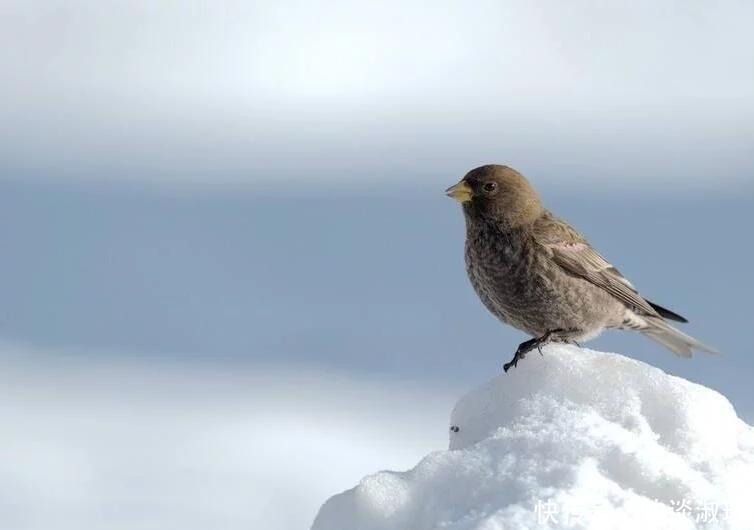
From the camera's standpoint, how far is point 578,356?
9.71 feet

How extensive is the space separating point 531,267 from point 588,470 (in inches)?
67.0

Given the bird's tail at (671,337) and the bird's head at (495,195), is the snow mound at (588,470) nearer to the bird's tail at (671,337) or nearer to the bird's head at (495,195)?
the bird's head at (495,195)

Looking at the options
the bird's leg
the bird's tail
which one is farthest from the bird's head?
the bird's tail

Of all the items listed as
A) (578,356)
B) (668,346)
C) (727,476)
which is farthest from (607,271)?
(727,476)

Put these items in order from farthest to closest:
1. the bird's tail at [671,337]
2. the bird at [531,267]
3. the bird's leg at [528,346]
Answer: the bird's tail at [671,337] → the bird at [531,267] → the bird's leg at [528,346]

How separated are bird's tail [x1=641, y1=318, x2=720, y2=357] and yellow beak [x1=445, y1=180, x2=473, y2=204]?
0.86 metres

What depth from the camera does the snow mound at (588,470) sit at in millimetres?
2285

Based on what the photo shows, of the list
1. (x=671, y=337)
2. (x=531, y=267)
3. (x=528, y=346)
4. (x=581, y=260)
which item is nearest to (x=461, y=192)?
(x=531, y=267)

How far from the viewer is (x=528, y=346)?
3512 mm

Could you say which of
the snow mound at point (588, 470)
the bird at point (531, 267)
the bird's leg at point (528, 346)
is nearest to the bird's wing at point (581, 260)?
the bird at point (531, 267)

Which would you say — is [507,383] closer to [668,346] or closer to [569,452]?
[569,452]

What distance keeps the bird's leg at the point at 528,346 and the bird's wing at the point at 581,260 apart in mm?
252

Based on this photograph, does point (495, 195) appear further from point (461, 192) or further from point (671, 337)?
point (671, 337)

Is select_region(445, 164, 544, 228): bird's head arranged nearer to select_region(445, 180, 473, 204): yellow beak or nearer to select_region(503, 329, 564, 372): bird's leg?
select_region(445, 180, 473, 204): yellow beak
